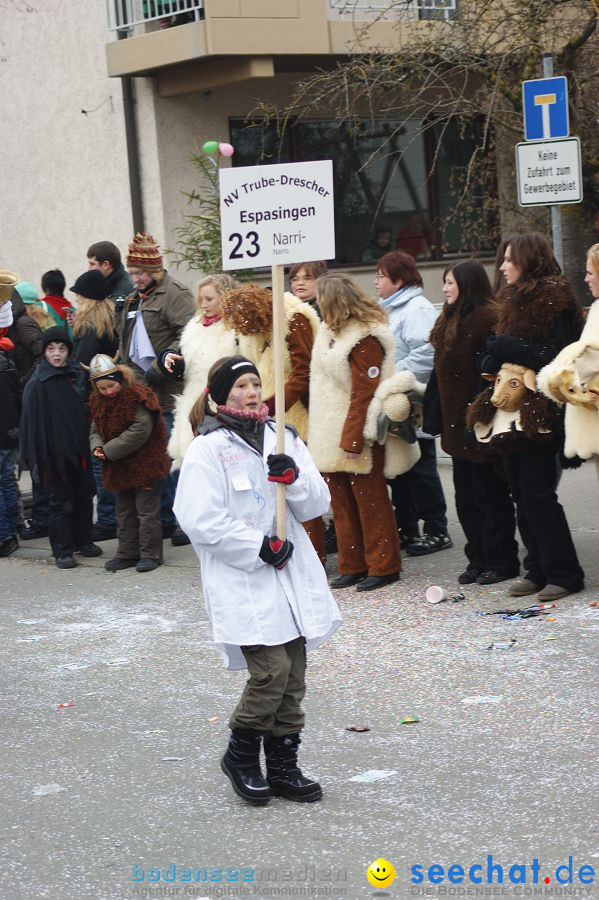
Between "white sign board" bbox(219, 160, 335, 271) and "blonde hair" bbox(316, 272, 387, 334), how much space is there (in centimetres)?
232

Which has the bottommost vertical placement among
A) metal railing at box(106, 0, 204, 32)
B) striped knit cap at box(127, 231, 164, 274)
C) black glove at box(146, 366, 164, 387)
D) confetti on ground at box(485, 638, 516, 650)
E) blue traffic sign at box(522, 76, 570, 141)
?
confetti on ground at box(485, 638, 516, 650)

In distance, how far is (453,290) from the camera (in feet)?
26.0

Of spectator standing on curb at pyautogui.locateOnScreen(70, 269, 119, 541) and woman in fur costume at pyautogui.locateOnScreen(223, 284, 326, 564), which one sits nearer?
woman in fur costume at pyautogui.locateOnScreen(223, 284, 326, 564)

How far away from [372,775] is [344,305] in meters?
3.53

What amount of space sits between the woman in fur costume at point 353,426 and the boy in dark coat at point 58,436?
7.17ft

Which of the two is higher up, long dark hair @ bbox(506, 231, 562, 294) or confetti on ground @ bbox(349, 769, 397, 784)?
long dark hair @ bbox(506, 231, 562, 294)

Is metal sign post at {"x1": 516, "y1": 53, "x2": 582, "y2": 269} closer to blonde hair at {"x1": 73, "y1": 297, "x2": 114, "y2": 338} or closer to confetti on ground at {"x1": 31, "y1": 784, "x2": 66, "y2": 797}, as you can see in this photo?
blonde hair at {"x1": 73, "y1": 297, "x2": 114, "y2": 338}

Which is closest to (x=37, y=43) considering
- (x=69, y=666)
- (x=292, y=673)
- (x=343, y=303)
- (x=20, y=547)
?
(x=20, y=547)

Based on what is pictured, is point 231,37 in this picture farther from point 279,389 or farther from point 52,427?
point 279,389

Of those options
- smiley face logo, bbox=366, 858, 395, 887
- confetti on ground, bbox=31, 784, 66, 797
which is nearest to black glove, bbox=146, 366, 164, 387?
confetti on ground, bbox=31, 784, 66, 797

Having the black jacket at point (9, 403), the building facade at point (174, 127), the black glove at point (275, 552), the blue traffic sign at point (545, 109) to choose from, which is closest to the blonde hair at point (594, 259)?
the blue traffic sign at point (545, 109)

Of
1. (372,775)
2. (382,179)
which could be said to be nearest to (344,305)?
(372,775)

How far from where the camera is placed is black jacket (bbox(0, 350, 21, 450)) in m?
10.2

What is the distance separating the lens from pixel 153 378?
981 cm
